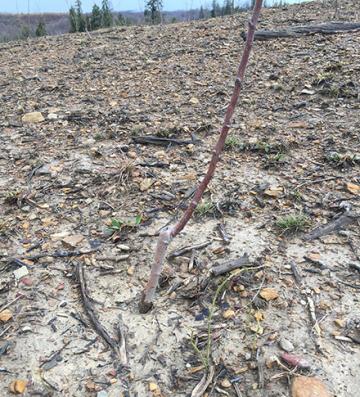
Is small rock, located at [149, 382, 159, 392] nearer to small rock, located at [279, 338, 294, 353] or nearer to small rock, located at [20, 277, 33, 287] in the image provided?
small rock, located at [279, 338, 294, 353]

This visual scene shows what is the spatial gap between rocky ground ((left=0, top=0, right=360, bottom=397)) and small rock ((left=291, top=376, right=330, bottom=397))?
3cm

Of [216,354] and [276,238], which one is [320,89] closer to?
[276,238]

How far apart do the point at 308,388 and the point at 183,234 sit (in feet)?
4.45

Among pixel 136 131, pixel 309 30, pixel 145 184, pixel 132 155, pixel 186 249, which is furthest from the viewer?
pixel 309 30

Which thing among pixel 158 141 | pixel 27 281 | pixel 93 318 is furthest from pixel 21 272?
pixel 158 141

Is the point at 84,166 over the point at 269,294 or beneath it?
over

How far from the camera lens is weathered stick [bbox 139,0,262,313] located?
57.8 inches

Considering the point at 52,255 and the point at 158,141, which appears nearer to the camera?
the point at 52,255

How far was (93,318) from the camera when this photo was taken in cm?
235

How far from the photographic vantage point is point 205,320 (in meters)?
2.34

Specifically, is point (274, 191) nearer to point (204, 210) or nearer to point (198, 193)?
point (204, 210)

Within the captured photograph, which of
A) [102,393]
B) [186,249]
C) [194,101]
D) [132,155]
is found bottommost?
[102,393]

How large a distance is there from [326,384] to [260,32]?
6.67 metres

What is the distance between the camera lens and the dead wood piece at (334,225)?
2907 millimetres
